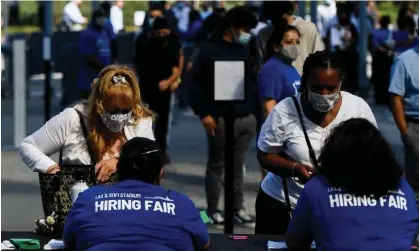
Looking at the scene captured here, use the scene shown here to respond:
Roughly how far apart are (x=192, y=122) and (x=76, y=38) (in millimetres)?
2564

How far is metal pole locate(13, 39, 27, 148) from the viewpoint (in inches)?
620

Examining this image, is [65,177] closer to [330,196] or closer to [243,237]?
[243,237]

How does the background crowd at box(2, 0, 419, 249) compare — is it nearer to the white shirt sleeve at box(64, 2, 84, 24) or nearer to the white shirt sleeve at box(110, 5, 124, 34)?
the white shirt sleeve at box(64, 2, 84, 24)

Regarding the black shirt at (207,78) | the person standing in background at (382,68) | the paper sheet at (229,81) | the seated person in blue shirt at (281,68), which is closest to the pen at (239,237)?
the paper sheet at (229,81)

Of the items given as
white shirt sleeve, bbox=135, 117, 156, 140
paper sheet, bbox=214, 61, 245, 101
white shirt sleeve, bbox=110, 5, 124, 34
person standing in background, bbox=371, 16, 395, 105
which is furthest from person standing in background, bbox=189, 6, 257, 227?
white shirt sleeve, bbox=110, 5, 124, 34

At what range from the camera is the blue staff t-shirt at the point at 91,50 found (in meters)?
17.0

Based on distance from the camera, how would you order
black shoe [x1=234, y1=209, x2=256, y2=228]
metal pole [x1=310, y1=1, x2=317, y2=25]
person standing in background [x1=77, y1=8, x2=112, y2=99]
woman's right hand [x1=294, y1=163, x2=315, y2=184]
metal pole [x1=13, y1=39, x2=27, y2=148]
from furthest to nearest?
1. metal pole [x1=310, y1=1, x2=317, y2=25]
2. person standing in background [x1=77, y1=8, x2=112, y2=99]
3. metal pole [x1=13, y1=39, x2=27, y2=148]
4. black shoe [x1=234, y1=209, x2=256, y2=228]
5. woman's right hand [x1=294, y1=163, x2=315, y2=184]

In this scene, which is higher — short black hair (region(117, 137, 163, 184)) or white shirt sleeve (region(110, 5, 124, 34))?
short black hair (region(117, 137, 163, 184))

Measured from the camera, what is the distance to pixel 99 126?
679 cm

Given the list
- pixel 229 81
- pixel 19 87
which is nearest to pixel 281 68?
pixel 229 81

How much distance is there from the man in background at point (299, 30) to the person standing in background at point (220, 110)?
0.13 m

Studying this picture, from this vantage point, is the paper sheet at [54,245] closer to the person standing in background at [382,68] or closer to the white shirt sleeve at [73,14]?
the person standing in background at [382,68]

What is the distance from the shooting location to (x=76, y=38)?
828 inches

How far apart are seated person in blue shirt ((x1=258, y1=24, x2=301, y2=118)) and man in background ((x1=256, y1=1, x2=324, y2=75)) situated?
729mm
